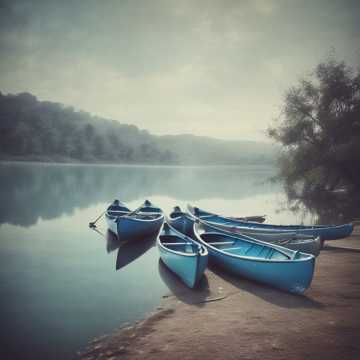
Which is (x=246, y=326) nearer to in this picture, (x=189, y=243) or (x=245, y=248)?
(x=189, y=243)

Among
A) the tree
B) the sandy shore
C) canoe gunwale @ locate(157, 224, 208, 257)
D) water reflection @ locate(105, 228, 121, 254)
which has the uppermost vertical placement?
the tree

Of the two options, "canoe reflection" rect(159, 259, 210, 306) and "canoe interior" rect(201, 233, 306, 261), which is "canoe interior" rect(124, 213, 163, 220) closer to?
"canoe interior" rect(201, 233, 306, 261)

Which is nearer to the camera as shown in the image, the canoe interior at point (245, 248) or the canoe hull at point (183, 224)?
the canoe interior at point (245, 248)

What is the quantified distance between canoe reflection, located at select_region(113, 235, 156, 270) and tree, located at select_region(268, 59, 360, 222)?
24.5 m

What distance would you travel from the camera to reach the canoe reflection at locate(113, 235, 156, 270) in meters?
12.1

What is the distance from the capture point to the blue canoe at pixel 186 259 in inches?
324

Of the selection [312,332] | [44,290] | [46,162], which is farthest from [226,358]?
[46,162]

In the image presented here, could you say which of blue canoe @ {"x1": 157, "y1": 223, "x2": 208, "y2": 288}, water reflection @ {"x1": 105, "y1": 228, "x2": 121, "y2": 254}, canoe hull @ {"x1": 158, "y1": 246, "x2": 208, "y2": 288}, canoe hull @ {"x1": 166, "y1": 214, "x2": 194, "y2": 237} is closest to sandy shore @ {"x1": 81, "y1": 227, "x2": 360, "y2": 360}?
canoe hull @ {"x1": 158, "y1": 246, "x2": 208, "y2": 288}

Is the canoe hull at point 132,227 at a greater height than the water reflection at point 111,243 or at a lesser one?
greater

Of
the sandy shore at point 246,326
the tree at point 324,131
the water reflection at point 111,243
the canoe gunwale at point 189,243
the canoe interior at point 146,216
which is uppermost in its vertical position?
the tree at point 324,131

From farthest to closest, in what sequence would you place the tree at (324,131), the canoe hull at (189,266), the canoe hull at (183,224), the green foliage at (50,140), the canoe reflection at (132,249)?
the green foliage at (50,140) → the tree at (324,131) → the canoe hull at (183,224) → the canoe reflection at (132,249) → the canoe hull at (189,266)

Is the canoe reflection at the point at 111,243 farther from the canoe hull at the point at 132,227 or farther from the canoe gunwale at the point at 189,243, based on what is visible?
the canoe gunwale at the point at 189,243

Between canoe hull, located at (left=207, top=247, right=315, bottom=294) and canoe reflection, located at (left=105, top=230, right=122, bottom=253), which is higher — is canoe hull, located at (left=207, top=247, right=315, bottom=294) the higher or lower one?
the higher one

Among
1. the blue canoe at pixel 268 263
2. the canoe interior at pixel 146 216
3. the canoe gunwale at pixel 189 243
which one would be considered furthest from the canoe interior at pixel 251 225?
the canoe gunwale at pixel 189 243
